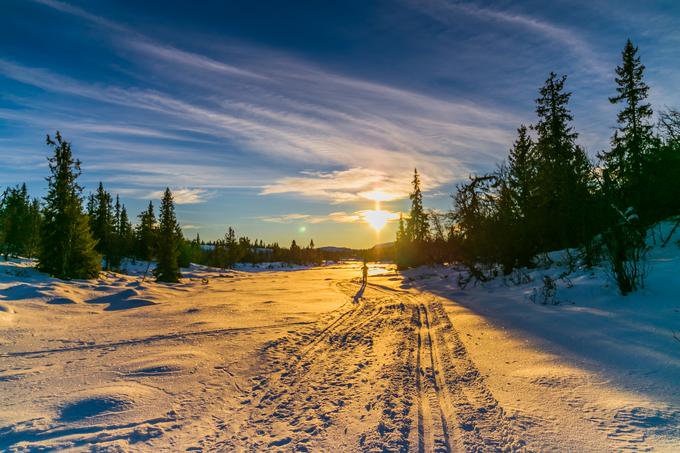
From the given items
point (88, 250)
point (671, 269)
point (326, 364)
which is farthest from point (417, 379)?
point (88, 250)

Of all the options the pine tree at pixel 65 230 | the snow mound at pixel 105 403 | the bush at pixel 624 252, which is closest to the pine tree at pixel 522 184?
the bush at pixel 624 252

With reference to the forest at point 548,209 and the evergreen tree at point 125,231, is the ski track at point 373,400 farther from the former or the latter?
the evergreen tree at point 125,231

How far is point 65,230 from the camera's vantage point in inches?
837

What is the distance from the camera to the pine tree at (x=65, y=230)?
20906 millimetres

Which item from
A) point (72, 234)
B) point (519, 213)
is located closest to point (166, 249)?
point (72, 234)

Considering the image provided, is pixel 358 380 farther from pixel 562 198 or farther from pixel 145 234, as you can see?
pixel 145 234

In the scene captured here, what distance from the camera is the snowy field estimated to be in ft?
11.5

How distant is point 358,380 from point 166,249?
3123 cm

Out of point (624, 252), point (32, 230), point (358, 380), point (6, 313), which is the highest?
point (32, 230)

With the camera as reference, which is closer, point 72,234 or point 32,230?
point 72,234

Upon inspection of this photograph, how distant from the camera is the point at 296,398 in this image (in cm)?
458

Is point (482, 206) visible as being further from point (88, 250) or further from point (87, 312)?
point (88, 250)

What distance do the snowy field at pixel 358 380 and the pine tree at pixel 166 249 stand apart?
22350 mm

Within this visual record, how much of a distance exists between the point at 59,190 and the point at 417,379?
25.3m
